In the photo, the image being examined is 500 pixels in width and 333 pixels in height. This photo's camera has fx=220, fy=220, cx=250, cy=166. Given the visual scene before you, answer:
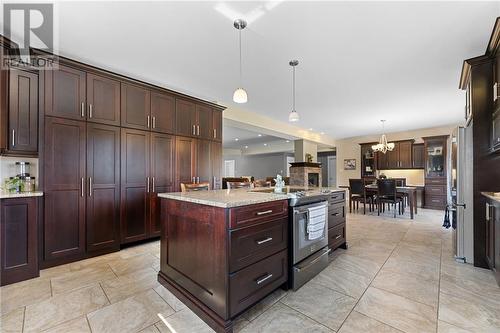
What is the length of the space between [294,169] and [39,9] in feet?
14.0

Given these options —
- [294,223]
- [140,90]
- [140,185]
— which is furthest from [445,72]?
[140,185]

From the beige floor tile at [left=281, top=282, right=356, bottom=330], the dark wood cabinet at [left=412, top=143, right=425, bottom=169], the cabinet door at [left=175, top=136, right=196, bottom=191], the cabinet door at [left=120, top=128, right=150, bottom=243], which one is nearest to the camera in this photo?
the beige floor tile at [left=281, top=282, right=356, bottom=330]

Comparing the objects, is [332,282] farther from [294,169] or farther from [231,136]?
[231,136]

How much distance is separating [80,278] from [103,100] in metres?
2.18

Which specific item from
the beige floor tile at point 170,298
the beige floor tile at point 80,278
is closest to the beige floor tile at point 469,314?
the beige floor tile at point 170,298

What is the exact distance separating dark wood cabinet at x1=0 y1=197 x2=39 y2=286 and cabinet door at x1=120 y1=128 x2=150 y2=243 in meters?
0.92

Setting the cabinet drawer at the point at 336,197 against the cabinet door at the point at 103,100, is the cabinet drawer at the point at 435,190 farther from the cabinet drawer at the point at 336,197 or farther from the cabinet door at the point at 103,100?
the cabinet door at the point at 103,100

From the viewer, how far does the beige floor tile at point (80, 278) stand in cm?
211

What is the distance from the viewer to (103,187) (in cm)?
294

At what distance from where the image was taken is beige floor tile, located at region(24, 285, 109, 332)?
1.61 m

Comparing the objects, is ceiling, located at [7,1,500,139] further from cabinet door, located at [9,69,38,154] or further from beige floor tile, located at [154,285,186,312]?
beige floor tile, located at [154,285,186,312]

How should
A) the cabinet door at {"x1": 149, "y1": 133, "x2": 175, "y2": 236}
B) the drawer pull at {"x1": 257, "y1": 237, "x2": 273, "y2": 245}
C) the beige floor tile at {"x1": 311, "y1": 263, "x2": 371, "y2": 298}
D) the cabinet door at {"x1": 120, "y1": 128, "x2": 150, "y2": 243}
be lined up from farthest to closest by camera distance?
the cabinet door at {"x1": 149, "y1": 133, "x2": 175, "y2": 236}, the cabinet door at {"x1": 120, "y1": 128, "x2": 150, "y2": 243}, the beige floor tile at {"x1": 311, "y1": 263, "x2": 371, "y2": 298}, the drawer pull at {"x1": 257, "y1": 237, "x2": 273, "y2": 245}

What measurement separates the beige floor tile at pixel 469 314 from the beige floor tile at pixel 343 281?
0.58 meters

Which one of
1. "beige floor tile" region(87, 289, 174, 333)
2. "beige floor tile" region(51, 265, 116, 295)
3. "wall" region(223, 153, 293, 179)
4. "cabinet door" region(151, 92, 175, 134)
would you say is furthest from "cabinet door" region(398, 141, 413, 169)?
"beige floor tile" region(51, 265, 116, 295)
